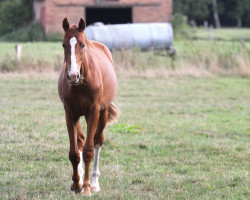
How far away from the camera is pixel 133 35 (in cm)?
2384

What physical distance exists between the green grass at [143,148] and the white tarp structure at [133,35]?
809 centimetres

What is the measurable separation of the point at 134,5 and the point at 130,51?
17.5 m

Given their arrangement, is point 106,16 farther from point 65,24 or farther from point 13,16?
point 65,24

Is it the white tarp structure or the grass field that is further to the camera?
the white tarp structure

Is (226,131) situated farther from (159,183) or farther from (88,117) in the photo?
(88,117)

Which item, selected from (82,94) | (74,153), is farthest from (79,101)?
(74,153)

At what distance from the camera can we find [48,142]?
7.86 m

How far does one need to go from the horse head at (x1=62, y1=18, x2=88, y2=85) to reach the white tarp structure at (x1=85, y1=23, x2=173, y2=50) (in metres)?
15.6

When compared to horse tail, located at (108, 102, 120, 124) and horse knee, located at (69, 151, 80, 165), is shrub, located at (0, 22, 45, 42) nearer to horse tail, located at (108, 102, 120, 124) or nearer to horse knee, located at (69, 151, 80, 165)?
horse tail, located at (108, 102, 120, 124)

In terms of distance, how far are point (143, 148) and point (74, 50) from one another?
339cm

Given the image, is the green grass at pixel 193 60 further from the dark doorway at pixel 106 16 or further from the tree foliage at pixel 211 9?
the tree foliage at pixel 211 9

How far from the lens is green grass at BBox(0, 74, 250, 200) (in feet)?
19.1

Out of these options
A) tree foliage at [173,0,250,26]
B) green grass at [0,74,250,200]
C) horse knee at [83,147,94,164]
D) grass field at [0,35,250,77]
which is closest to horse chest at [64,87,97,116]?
horse knee at [83,147,94,164]

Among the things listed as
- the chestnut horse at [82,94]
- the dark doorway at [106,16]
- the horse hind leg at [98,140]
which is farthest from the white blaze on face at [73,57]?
the dark doorway at [106,16]
